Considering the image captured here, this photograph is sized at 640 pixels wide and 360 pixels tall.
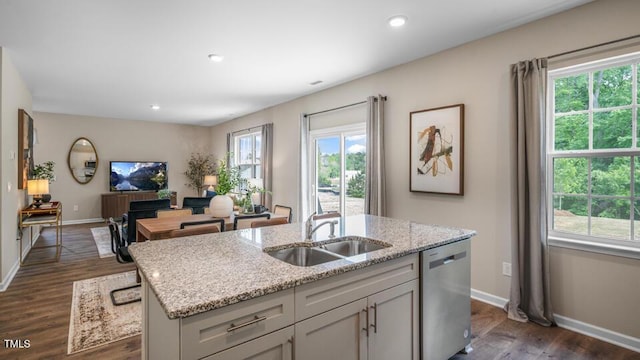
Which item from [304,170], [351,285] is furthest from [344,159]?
[351,285]

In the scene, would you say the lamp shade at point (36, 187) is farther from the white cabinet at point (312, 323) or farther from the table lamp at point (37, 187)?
the white cabinet at point (312, 323)

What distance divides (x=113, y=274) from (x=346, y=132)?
3.76m

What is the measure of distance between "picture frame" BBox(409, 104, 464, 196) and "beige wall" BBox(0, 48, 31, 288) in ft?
15.4

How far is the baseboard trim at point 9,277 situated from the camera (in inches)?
140

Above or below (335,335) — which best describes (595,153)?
above

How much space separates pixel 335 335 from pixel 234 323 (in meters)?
0.56

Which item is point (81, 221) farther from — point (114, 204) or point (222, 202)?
point (222, 202)

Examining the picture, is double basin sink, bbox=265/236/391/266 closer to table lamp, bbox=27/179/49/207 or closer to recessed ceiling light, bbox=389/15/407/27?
recessed ceiling light, bbox=389/15/407/27

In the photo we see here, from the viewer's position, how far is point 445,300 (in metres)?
2.12

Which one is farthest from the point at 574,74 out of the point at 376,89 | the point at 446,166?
the point at 376,89

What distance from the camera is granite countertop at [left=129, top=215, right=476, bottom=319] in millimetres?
1226

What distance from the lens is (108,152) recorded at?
8305 millimetres

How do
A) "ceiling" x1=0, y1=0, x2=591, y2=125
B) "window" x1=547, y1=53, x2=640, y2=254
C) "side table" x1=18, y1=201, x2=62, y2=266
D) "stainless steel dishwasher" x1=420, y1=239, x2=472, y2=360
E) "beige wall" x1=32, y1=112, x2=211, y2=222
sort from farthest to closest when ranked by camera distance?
"beige wall" x1=32, y1=112, x2=211, y2=222
"side table" x1=18, y1=201, x2=62, y2=266
"ceiling" x1=0, y1=0, x2=591, y2=125
"window" x1=547, y1=53, x2=640, y2=254
"stainless steel dishwasher" x1=420, y1=239, x2=472, y2=360

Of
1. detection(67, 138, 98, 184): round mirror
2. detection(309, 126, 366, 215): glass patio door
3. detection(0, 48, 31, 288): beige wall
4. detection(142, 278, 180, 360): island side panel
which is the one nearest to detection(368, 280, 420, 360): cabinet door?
detection(142, 278, 180, 360): island side panel
